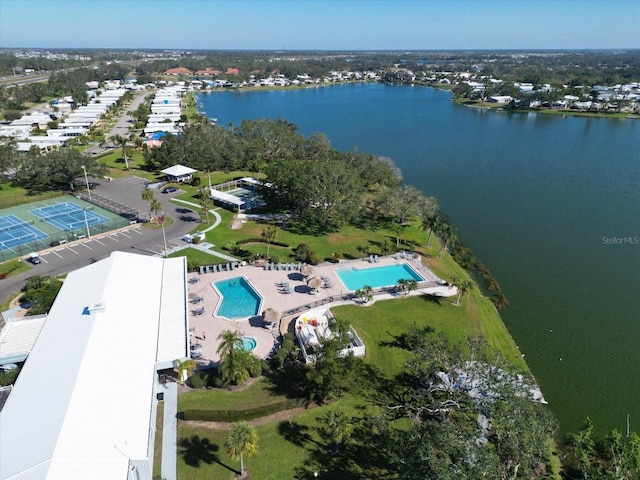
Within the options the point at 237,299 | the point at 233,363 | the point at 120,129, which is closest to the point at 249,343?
the point at 233,363

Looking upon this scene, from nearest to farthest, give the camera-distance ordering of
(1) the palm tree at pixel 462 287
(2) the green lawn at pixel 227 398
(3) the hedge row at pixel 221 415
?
1. (3) the hedge row at pixel 221 415
2. (2) the green lawn at pixel 227 398
3. (1) the palm tree at pixel 462 287

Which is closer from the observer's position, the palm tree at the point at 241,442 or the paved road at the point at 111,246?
the palm tree at the point at 241,442

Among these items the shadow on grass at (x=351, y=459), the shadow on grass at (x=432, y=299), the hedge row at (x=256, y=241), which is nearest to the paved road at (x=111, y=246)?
the hedge row at (x=256, y=241)

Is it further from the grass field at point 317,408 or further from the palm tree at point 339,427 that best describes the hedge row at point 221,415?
the palm tree at point 339,427

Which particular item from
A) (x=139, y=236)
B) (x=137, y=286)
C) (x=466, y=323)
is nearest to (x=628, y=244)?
(x=466, y=323)

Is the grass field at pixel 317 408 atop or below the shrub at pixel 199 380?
below

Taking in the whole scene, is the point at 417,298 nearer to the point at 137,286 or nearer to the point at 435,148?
the point at 137,286

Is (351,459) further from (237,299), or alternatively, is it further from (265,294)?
(237,299)
